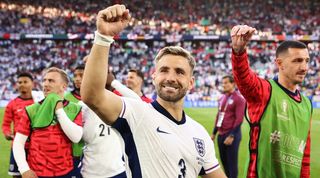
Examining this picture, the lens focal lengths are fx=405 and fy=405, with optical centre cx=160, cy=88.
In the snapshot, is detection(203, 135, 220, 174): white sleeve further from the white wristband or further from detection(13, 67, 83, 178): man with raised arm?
detection(13, 67, 83, 178): man with raised arm

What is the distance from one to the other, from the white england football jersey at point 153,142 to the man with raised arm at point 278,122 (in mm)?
1014

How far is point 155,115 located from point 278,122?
54.7 inches

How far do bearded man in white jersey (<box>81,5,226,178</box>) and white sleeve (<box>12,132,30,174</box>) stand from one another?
1.52m

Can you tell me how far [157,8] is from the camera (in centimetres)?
4234

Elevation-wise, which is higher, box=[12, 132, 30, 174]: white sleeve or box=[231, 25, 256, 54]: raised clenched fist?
box=[231, 25, 256, 54]: raised clenched fist

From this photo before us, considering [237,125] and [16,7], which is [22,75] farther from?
[16,7]

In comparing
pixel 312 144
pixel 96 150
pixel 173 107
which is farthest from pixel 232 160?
pixel 312 144

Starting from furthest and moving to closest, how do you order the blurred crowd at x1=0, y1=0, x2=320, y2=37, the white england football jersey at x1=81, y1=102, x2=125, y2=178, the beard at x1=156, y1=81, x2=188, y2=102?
the blurred crowd at x1=0, y1=0, x2=320, y2=37 < the white england football jersey at x1=81, y1=102, x2=125, y2=178 < the beard at x1=156, y1=81, x2=188, y2=102

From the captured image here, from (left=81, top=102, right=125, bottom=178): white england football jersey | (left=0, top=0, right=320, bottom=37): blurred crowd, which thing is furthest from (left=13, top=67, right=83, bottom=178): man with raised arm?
(left=0, top=0, right=320, bottom=37): blurred crowd

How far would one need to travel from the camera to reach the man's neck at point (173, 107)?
2393 millimetres

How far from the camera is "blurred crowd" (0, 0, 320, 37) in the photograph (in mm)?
37344

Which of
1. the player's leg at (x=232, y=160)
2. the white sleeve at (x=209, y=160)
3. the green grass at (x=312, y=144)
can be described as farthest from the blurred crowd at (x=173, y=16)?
the white sleeve at (x=209, y=160)

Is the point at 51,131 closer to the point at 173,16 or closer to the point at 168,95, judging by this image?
the point at 168,95

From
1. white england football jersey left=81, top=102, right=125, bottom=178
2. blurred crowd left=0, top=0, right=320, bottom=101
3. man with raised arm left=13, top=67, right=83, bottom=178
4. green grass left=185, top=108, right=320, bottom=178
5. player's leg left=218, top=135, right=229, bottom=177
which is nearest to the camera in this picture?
man with raised arm left=13, top=67, right=83, bottom=178
